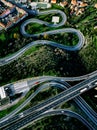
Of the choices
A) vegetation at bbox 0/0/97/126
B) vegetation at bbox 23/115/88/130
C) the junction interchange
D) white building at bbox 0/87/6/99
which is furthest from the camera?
vegetation at bbox 0/0/97/126

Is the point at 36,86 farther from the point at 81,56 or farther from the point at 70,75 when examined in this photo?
the point at 81,56

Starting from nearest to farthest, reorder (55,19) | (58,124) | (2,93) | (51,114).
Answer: (58,124)
(51,114)
(2,93)
(55,19)

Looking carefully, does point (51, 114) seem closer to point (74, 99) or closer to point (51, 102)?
point (51, 102)

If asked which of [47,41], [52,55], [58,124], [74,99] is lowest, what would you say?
[58,124]

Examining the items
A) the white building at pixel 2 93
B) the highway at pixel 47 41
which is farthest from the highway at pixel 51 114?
the highway at pixel 47 41

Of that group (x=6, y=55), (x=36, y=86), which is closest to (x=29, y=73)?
(x=36, y=86)

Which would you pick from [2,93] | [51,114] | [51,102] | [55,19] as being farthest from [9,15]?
[51,114]

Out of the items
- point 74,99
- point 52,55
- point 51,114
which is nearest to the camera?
point 51,114

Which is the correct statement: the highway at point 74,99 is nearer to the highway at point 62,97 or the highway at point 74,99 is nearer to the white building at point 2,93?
the highway at point 62,97

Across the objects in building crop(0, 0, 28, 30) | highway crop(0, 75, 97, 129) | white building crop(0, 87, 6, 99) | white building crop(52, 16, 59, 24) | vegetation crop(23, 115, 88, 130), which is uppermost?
building crop(0, 0, 28, 30)

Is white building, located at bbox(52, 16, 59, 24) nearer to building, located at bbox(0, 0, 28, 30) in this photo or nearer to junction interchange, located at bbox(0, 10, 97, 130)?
building, located at bbox(0, 0, 28, 30)

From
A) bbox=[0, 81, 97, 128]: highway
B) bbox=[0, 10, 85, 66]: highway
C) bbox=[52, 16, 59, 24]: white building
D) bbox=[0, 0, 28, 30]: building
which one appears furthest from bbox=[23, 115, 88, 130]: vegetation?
bbox=[52, 16, 59, 24]: white building
